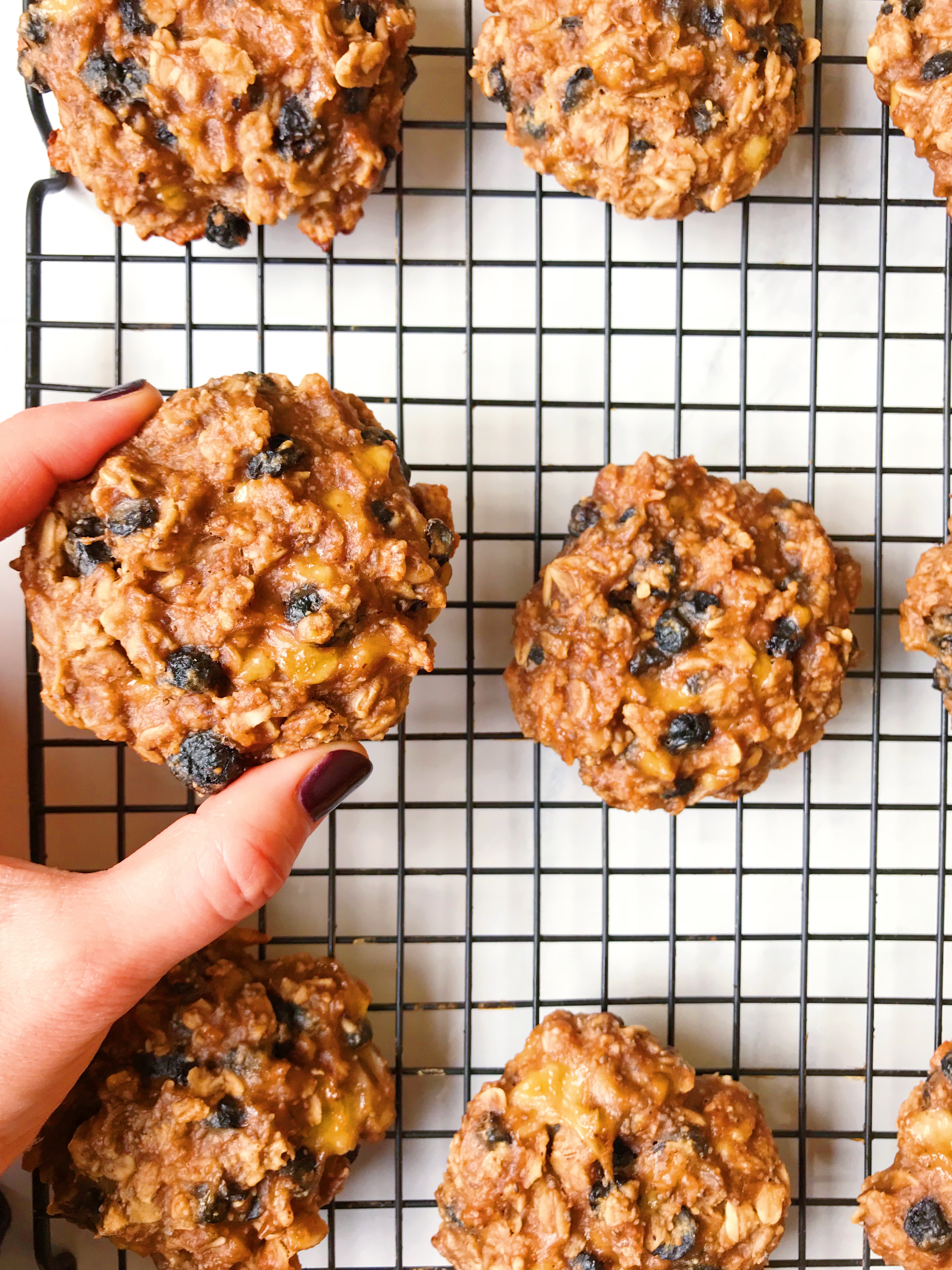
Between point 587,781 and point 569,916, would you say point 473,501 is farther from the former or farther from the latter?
point 569,916

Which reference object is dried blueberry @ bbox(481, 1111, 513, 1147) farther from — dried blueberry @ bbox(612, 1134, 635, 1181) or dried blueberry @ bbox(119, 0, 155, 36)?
dried blueberry @ bbox(119, 0, 155, 36)

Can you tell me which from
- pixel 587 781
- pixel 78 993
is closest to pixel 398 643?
pixel 587 781

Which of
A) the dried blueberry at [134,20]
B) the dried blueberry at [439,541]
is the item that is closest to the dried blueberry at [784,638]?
the dried blueberry at [439,541]

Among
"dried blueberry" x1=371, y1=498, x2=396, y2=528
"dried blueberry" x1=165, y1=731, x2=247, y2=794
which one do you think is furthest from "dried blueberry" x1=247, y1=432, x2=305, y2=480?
"dried blueberry" x1=165, y1=731, x2=247, y2=794

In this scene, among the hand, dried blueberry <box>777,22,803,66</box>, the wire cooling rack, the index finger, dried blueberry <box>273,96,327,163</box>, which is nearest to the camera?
the hand


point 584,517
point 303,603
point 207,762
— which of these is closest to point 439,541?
point 303,603

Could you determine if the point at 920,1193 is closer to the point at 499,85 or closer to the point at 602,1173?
the point at 602,1173
